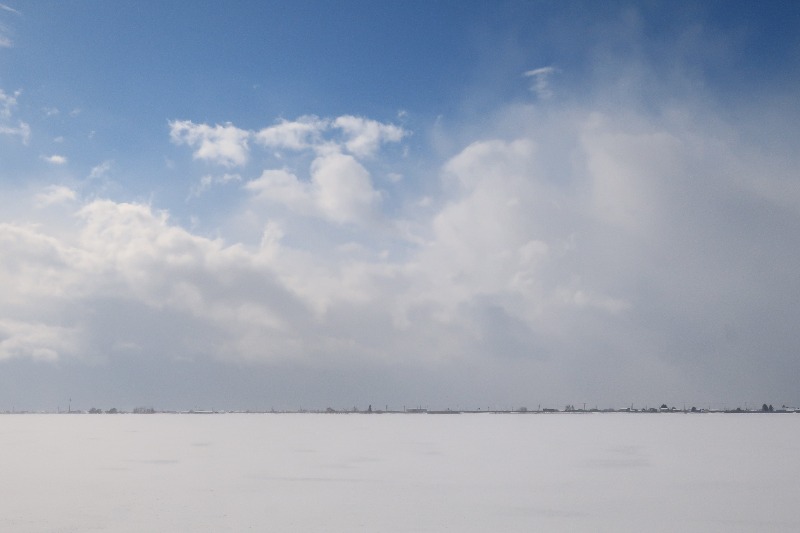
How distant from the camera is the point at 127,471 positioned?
34000 mm

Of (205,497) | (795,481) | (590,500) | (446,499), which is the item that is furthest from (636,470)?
(205,497)

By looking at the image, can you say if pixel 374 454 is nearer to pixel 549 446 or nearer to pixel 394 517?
pixel 549 446

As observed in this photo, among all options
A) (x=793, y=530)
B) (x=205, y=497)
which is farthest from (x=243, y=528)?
(x=793, y=530)

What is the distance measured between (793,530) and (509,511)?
7870 millimetres

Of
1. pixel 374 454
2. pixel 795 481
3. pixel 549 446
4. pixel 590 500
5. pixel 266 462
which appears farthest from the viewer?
pixel 549 446

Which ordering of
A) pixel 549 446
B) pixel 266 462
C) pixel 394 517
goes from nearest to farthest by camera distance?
pixel 394 517 → pixel 266 462 → pixel 549 446

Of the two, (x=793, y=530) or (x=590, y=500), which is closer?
(x=793, y=530)

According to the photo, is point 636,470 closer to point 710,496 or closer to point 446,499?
point 710,496

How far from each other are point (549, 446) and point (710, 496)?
30230 millimetres

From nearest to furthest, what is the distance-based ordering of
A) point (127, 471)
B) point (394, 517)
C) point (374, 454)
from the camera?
point (394, 517), point (127, 471), point (374, 454)

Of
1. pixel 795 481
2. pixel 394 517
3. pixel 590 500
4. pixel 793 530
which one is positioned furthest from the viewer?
pixel 795 481

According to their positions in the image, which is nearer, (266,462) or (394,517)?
(394,517)

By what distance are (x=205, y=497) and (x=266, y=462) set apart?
50.5ft

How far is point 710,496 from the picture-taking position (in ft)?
82.8
